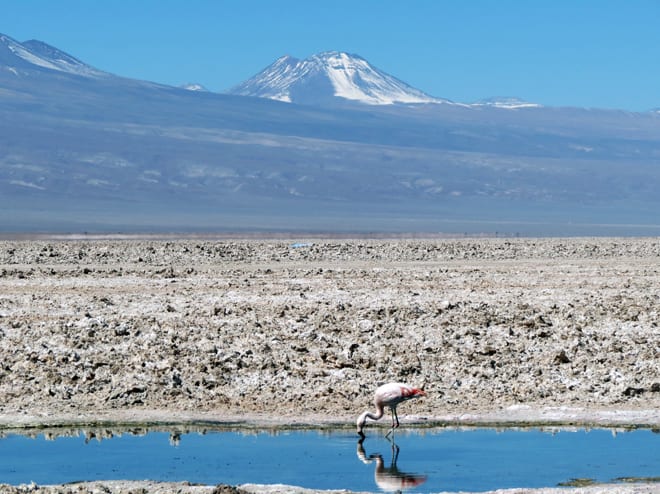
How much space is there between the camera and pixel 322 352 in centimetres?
1568

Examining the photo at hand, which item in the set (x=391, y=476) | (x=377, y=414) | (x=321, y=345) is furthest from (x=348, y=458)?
(x=321, y=345)

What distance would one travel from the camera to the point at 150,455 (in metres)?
11.6

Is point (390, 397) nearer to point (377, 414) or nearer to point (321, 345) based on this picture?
point (377, 414)

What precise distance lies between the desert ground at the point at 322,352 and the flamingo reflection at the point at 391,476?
1.23m

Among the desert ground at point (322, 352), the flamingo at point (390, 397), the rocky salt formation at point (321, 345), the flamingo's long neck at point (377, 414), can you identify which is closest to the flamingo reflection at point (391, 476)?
the flamingo's long neck at point (377, 414)

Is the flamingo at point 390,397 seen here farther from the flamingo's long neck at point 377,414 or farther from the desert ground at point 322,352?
the desert ground at point 322,352

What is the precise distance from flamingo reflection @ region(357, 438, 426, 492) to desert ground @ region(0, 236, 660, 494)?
4.05 ft

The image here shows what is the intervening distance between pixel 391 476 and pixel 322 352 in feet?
15.9

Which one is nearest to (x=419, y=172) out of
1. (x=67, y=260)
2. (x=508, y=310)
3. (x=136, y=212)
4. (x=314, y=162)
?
(x=314, y=162)

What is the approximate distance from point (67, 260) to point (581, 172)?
156m

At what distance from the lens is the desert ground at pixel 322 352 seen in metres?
13.5

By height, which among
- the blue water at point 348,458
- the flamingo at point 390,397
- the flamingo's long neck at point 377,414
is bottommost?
the blue water at point 348,458

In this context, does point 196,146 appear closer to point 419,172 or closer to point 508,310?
point 419,172

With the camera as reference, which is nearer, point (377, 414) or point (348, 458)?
point (348, 458)
